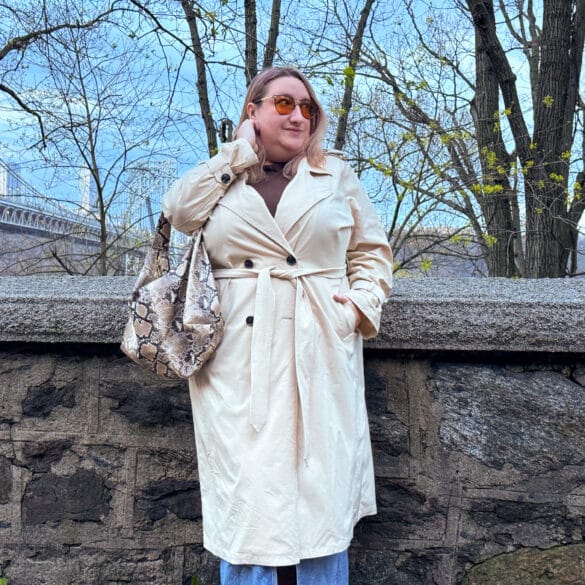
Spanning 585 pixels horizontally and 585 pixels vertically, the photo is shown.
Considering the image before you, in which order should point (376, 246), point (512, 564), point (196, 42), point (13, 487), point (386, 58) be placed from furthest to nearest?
1. point (386, 58)
2. point (196, 42)
3. point (13, 487)
4. point (512, 564)
5. point (376, 246)

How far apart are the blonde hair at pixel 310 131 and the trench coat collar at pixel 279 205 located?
7 centimetres

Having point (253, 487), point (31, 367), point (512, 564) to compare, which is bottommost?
point (512, 564)

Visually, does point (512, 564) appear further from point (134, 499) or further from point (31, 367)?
point (31, 367)

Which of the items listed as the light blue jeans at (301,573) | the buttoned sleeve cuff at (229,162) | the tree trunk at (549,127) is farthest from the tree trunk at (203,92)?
the light blue jeans at (301,573)

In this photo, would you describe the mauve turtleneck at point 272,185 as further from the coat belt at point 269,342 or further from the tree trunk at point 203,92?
the tree trunk at point 203,92

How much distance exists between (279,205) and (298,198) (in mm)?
61

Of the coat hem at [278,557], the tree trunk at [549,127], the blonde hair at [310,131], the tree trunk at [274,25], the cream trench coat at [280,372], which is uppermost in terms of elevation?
the tree trunk at [274,25]

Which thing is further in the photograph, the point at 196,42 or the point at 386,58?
the point at 386,58

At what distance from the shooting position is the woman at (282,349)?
6.02 ft

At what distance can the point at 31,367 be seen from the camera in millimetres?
2502

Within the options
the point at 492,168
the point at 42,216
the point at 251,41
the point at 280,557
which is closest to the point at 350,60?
the point at 251,41

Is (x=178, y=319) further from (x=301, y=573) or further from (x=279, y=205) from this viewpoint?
(x=301, y=573)

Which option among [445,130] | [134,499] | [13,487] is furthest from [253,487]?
[445,130]

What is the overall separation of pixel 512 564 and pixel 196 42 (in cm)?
627
